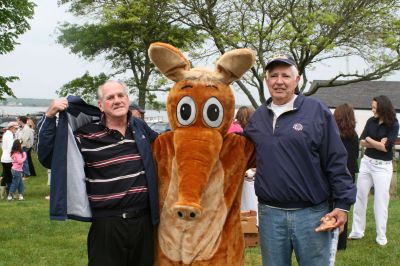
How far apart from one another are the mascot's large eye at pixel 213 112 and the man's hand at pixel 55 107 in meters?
0.91

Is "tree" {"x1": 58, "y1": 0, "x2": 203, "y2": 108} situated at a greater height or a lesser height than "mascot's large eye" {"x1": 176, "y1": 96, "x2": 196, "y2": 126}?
greater

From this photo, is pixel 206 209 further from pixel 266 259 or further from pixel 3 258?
pixel 3 258

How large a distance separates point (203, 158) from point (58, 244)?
442 cm

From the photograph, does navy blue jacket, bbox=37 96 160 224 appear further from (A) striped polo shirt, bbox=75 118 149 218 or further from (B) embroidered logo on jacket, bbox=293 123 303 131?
(B) embroidered logo on jacket, bbox=293 123 303 131

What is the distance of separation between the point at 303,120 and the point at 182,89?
2.72 feet

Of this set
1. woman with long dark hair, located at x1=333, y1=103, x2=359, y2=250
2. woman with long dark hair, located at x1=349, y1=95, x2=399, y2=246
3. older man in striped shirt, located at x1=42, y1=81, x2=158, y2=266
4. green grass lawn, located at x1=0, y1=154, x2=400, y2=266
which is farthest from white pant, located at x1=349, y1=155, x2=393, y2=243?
older man in striped shirt, located at x1=42, y1=81, x2=158, y2=266

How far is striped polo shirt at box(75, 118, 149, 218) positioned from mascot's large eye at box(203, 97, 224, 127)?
51 cm

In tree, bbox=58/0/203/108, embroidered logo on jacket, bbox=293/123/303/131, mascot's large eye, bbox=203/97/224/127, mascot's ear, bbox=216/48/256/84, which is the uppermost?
tree, bbox=58/0/203/108

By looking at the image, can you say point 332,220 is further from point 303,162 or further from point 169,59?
point 169,59

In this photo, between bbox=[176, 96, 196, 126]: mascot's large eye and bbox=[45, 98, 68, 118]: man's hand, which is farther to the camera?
bbox=[176, 96, 196, 126]: mascot's large eye

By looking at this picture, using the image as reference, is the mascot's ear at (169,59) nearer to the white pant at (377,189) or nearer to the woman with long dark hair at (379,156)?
the woman with long dark hair at (379,156)

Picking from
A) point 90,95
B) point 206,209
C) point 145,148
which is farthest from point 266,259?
point 90,95

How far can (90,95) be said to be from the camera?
24641mm

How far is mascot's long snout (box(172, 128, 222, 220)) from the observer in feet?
10.5
